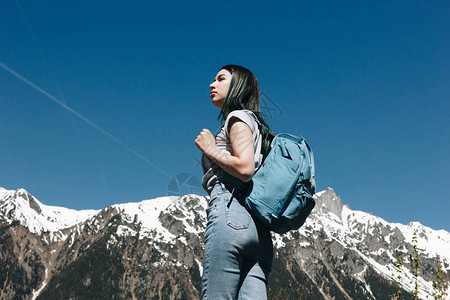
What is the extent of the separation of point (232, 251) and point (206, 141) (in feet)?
3.28

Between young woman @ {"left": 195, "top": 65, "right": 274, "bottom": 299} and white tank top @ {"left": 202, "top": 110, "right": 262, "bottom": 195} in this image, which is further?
white tank top @ {"left": 202, "top": 110, "right": 262, "bottom": 195}

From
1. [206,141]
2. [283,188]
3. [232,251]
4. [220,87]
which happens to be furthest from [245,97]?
[232,251]

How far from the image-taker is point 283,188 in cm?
330

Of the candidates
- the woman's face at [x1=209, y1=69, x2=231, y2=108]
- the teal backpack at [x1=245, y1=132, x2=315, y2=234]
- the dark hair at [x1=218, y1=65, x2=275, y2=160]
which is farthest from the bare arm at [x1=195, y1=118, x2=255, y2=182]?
the woman's face at [x1=209, y1=69, x2=231, y2=108]

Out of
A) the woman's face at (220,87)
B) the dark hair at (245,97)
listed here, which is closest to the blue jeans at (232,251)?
the dark hair at (245,97)

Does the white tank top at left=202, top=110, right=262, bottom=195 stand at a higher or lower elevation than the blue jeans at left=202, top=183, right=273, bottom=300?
higher

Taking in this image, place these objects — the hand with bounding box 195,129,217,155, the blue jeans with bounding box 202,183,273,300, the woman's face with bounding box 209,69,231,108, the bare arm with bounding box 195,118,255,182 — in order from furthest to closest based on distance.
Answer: the woman's face with bounding box 209,69,231,108
the hand with bounding box 195,129,217,155
the bare arm with bounding box 195,118,255,182
the blue jeans with bounding box 202,183,273,300

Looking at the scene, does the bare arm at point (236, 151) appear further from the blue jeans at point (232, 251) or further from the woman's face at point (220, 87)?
the woman's face at point (220, 87)

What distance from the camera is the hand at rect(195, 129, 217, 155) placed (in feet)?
11.5

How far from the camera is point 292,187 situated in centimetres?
334

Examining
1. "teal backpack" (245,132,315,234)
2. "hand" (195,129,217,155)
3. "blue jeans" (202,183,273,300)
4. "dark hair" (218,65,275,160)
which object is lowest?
"blue jeans" (202,183,273,300)

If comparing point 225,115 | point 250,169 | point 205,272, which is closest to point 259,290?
point 205,272

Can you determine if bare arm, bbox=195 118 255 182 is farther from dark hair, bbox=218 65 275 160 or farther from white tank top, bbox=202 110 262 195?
dark hair, bbox=218 65 275 160

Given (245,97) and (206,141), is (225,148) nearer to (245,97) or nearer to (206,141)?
(206,141)
